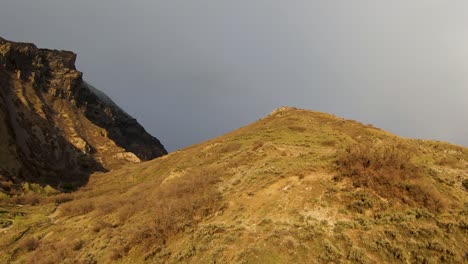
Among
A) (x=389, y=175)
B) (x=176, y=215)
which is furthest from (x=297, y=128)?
(x=176, y=215)

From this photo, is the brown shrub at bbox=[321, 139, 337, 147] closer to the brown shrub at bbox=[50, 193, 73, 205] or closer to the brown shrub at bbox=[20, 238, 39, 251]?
the brown shrub at bbox=[20, 238, 39, 251]

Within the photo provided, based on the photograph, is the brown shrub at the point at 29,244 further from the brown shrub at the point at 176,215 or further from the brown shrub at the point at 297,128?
the brown shrub at the point at 297,128

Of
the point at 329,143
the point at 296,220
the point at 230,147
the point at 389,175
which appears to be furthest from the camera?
the point at 230,147

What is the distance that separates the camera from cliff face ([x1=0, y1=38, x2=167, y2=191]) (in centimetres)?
5403

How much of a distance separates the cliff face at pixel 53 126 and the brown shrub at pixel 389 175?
40.4 m

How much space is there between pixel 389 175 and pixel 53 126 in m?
79.7

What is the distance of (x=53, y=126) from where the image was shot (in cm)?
7894

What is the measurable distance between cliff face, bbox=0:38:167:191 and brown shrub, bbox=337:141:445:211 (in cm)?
4038

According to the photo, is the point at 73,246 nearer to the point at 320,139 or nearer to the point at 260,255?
the point at 260,255

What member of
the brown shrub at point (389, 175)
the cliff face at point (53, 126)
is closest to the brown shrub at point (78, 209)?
the cliff face at point (53, 126)

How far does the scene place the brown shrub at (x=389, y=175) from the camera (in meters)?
14.9

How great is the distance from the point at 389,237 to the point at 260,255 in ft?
16.6

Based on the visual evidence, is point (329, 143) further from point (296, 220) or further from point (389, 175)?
point (296, 220)

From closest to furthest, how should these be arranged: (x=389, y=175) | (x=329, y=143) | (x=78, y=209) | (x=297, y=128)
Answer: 1. (x=389, y=175)
2. (x=78, y=209)
3. (x=329, y=143)
4. (x=297, y=128)
